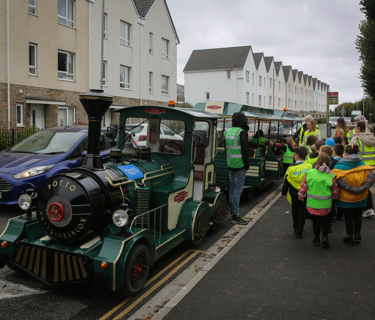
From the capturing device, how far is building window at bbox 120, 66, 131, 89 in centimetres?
2552

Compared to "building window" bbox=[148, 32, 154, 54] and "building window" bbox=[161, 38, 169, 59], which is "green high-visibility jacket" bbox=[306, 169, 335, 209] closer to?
"building window" bbox=[148, 32, 154, 54]

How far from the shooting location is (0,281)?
4430 millimetres

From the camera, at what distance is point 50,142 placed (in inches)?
339

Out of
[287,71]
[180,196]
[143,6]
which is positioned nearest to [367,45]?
[143,6]

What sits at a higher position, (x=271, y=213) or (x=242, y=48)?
(x=242, y=48)

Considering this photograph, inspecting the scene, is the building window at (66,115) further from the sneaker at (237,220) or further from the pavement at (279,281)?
the pavement at (279,281)

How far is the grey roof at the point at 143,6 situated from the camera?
88.9 feet

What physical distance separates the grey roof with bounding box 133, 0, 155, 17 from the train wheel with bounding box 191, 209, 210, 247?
24.1 meters

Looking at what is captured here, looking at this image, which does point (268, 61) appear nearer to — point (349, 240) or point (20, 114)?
point (20, 114)

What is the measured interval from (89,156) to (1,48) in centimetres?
1531

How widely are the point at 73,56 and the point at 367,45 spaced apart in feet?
52.6

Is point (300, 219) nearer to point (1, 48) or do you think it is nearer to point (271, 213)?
point (271, 213)

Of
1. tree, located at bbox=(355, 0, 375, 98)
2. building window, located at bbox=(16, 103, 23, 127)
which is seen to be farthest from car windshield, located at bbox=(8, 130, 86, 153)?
tree, located at bbox=(355, 0, 375, 98)

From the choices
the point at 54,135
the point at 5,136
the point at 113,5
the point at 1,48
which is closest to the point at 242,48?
the point at 113,5
